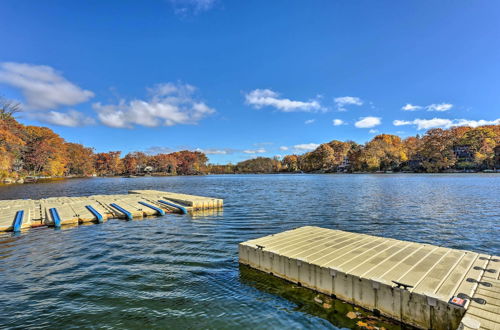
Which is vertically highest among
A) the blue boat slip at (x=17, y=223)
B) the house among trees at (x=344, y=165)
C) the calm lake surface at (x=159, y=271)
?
the house among trees at (x=344, y=165)

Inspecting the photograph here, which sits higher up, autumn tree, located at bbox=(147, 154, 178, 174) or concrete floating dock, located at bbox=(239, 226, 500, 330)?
autumn tree, located at bbox=(147, 154, 178, 174)

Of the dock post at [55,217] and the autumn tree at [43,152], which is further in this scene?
the autumn tree at [43,152]

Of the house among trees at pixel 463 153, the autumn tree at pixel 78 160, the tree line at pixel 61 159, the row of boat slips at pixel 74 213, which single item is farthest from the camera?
the autumn tree at pixel 78 160

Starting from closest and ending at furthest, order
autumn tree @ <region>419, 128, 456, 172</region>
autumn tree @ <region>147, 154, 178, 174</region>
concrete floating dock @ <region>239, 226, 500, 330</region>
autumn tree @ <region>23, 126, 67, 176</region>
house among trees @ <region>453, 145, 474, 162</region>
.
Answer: concrete floating dock @ <region>239, 226, 500, 330</region>, autumn tree @ <region>23, 126, 67, 176</region>, house among trees @ <region>453, 145, 474, 162</region>, autumn tree @ <region>419, 128, 456, 172</region>, autumn tree @ <region>147, 154, 178, 174</region>

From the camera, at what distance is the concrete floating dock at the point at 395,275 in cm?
427

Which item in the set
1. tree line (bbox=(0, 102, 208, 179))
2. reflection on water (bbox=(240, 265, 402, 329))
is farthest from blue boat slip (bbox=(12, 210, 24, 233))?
tree line (bbox=(0, 102, 208, 179))

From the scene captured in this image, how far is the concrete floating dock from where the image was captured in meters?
4.27

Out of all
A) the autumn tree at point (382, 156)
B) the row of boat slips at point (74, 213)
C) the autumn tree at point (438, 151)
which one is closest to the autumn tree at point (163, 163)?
the autumn tree at point (382, 156)

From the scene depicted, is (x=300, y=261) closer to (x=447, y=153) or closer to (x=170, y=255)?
(x=170, y=255)

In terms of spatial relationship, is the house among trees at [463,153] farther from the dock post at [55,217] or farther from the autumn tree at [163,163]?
the autumn tree at [163,163]

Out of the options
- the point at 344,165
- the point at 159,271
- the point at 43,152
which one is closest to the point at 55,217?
the point at 159,271

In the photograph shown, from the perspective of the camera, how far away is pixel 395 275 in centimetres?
534

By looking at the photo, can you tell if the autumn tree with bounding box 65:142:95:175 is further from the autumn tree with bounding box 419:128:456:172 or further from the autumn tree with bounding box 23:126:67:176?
the autumn tree with bounding box 419:128:456:172

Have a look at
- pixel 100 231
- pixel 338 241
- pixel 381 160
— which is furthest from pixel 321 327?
pixel 381 160
